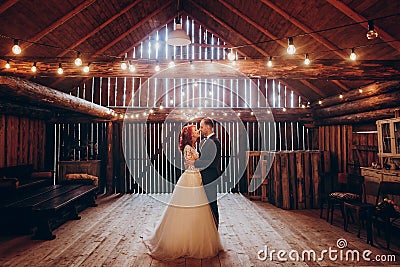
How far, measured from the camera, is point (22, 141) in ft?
26.9

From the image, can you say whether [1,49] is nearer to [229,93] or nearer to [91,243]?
[91,243]

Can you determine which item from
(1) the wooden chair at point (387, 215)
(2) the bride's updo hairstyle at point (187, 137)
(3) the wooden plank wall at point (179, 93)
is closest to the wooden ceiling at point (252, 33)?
(2) the bride's updo hairstyle at point (187, 137)

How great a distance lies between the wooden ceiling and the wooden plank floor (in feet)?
9.90

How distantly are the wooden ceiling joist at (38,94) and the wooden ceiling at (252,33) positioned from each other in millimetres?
195

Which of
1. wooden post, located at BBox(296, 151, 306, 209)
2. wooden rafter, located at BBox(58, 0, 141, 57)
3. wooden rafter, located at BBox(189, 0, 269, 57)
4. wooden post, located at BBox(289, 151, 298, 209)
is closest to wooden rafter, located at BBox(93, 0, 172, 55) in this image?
wooden rafter, located at BBox(189, 0, 269, 57)

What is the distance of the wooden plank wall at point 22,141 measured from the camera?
746 centimetres

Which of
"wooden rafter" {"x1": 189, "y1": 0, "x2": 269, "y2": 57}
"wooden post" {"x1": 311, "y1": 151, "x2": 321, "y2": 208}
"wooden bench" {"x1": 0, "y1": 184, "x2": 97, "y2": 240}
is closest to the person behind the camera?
"wooden bench" {"x1": 0, "y1": 184, "x2": 97, "y2": 240}

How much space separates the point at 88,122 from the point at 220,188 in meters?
5.34

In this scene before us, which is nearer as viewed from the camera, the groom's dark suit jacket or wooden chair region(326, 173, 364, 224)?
the groom's dark suit jacket

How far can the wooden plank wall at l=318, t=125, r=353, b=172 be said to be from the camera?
8047 mm

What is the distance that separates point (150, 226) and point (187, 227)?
182 centimetres

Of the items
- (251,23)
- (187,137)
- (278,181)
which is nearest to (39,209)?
(187,137)

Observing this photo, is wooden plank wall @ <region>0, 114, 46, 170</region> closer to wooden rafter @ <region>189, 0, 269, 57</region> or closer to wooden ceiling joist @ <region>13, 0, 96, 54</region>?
wooden ceiling joist @ <region>13, 0, 96, 54</region>

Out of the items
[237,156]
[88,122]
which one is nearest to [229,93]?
[237,156]
